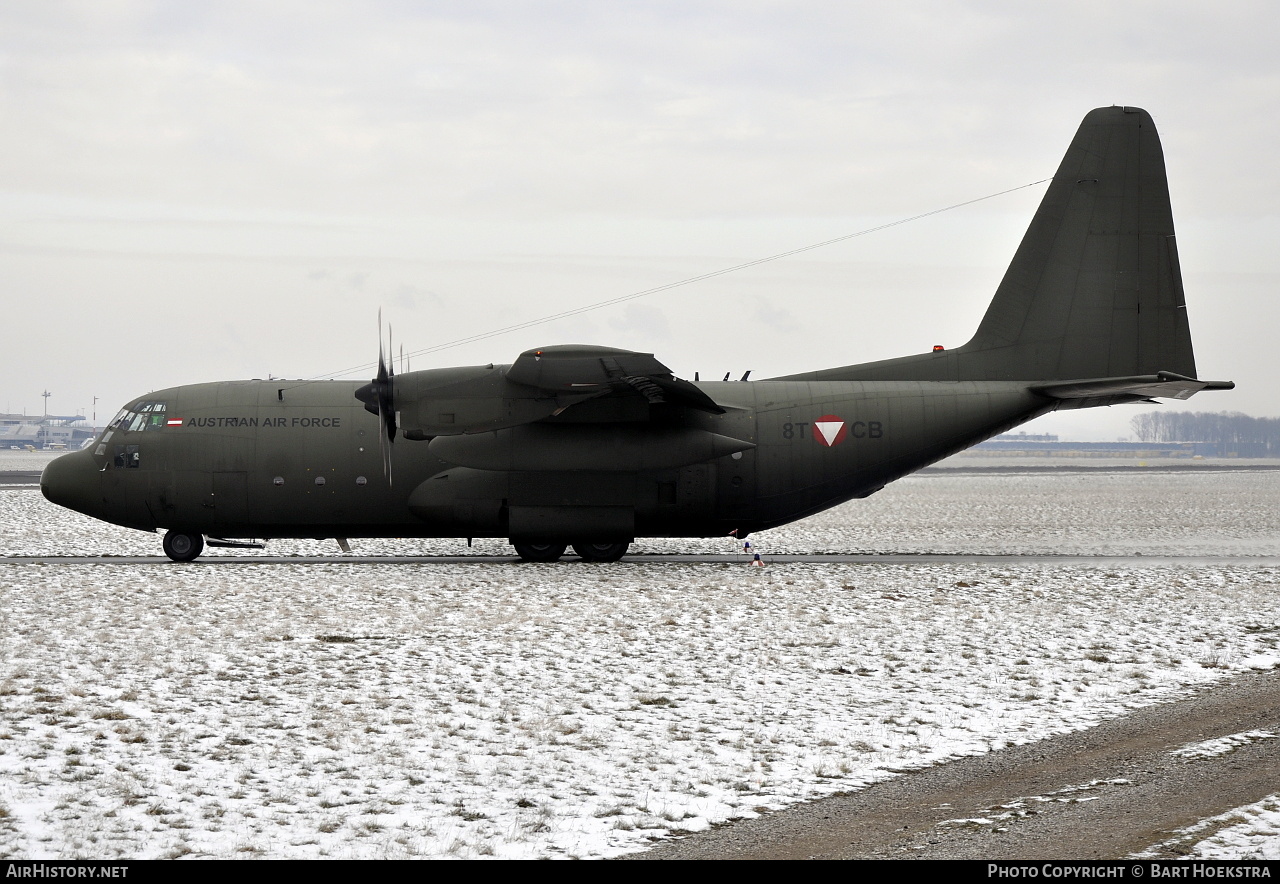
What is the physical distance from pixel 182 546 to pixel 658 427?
1018 cm

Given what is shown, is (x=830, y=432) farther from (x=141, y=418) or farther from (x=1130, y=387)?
(x=141, y=418)

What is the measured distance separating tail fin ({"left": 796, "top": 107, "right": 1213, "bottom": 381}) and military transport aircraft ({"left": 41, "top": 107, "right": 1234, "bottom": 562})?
4 centimetres

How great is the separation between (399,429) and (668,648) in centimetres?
1009

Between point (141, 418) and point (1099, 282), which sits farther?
point (1099, 282)

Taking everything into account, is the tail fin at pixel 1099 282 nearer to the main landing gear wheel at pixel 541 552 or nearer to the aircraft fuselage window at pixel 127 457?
the main landing gear wheel at pixel 541 552

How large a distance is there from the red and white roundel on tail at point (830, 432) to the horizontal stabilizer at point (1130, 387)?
4027mm

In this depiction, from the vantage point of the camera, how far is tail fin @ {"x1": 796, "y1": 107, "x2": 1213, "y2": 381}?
23.0 m

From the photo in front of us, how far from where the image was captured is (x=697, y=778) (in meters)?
8.35

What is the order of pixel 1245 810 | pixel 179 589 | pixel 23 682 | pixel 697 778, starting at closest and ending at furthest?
1. pixel 1245 810
2. pixel 697 778
3. pixel 23 682
4. pixel 179 589

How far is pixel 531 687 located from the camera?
11.3 metres

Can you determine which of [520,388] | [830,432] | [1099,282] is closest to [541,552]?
[520,388]

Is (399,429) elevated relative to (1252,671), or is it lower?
elevated

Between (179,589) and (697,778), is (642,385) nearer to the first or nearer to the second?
(179,589)

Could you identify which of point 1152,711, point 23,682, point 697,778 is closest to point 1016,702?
point 1152,711
